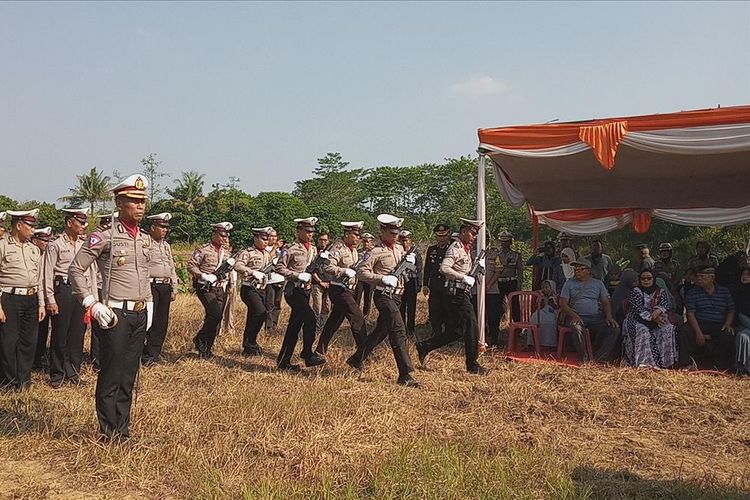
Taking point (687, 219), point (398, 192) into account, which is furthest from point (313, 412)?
point (398, 192)

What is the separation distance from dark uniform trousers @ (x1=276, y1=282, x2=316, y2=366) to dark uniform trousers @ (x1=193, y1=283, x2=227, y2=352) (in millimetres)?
992

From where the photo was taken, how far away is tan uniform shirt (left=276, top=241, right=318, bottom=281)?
711 cm

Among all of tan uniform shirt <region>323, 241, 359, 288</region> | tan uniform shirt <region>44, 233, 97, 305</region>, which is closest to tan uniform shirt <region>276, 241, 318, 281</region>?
tan uniform shirt <region>323, 241, 359, 288</region>

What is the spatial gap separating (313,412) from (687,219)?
27.5 ft

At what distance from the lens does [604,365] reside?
712cm

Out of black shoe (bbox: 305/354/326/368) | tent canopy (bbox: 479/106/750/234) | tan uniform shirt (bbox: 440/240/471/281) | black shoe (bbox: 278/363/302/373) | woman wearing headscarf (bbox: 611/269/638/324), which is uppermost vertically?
tent canopy (bbox: 479/106/750/234)

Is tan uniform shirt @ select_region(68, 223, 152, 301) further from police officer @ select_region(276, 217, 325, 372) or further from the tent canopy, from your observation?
the tent canopy

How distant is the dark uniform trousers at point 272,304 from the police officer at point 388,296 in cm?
273

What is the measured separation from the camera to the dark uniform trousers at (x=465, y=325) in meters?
6.59

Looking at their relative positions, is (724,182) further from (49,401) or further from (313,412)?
(49,401)

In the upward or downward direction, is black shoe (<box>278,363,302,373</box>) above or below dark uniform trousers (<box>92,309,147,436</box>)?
below

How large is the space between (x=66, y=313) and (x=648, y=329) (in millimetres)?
6182

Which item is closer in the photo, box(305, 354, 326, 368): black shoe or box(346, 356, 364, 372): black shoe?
box(346, 356, 364, 372): black shoe

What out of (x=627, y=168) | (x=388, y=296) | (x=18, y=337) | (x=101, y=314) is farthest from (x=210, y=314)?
(x=627, y=168)
